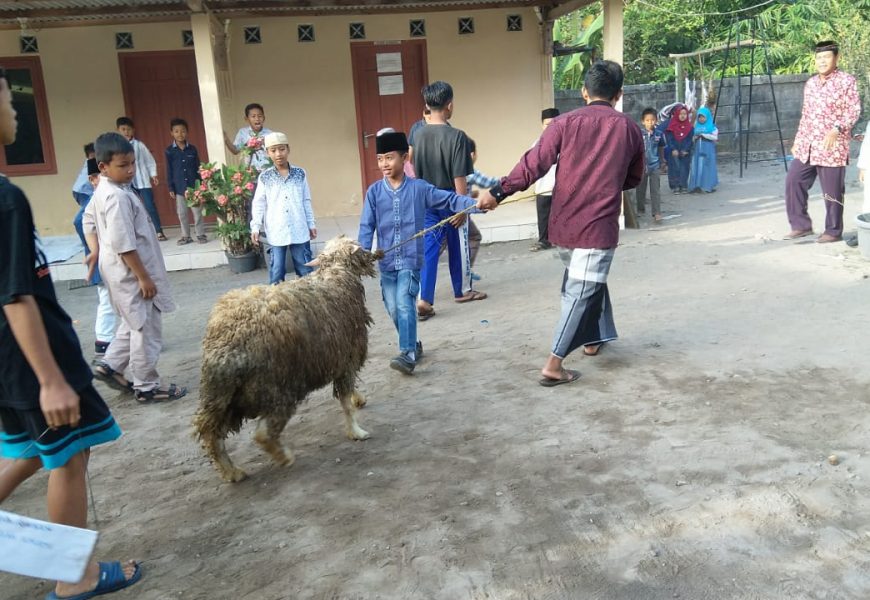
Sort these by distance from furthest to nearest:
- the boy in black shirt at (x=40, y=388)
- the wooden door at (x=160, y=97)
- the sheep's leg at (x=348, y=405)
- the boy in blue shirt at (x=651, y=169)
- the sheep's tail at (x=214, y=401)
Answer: the wooden door at (x=160, y=97)
the boy in blue shirt at (x=651, y=169)
the sheep's leg at (x=348, y=405)
the sheep's tail at (x=214, y=401)
the boy in black shirt at (x=40, y=388)

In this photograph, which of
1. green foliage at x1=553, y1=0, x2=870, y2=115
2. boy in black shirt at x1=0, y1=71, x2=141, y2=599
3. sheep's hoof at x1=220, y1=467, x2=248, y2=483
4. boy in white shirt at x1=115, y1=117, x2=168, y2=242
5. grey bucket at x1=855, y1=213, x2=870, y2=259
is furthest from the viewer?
green foliage at x1=553, y1=0, x2=870, y2=115

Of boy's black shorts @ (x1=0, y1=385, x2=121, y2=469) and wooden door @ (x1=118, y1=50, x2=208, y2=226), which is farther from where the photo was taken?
wooden door @ (x1=118, y1=50, x2=208, y2=226)

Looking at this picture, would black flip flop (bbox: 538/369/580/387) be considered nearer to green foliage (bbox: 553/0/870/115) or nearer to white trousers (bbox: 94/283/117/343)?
white trousers (bbox: 94/283/117/343)

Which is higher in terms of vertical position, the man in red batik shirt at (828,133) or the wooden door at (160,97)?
the wooden door at (160,97)

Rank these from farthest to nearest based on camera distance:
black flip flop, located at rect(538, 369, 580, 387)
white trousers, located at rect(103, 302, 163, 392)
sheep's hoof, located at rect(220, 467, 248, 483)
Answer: white trousers, located at rect(103, 302, 163, 392), black flip flop, located at rect(538, 369, 580, 387), sheep's hoof, located at rect(220, 467, 248, 483)

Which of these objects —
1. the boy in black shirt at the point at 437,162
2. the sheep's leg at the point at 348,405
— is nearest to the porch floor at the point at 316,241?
the boy in black shirt at the point at 437,162

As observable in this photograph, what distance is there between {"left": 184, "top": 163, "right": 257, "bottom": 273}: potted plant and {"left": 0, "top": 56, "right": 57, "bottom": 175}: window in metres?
3.56

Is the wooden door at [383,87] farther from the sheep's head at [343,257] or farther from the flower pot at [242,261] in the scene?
the sheep's head at [343,257]

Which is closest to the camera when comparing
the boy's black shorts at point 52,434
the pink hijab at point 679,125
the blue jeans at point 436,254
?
the boy's black shorts at point 52,434

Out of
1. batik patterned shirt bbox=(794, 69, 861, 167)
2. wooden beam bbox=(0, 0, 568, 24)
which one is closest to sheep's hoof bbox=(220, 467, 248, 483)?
wooden beam bbox=(0, 0, 568, 24)

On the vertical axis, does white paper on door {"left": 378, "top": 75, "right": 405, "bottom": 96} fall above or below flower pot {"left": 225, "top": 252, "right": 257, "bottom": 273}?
above

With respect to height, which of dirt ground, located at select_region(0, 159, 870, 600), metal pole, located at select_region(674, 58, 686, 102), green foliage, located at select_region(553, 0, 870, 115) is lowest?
dirt ground, located at select_region(0, 159, 870, 600)

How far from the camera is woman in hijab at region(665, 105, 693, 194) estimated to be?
42.5 feet

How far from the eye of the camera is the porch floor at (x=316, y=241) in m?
9.57
